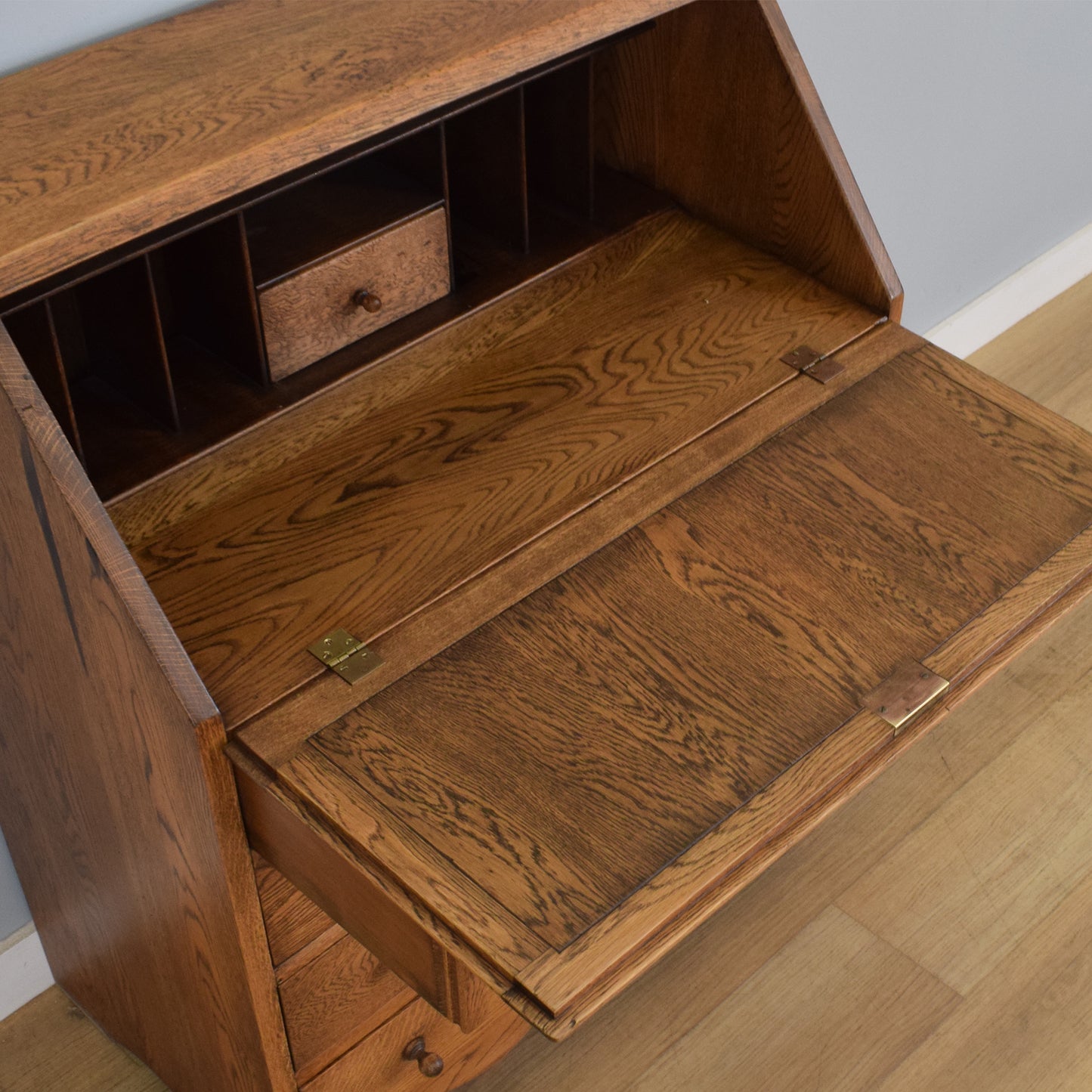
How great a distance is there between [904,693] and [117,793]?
0.68 meters

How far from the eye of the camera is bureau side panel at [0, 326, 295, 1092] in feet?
3.22

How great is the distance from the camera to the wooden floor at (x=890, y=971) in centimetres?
166

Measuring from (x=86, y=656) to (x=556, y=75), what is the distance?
819 millimetres

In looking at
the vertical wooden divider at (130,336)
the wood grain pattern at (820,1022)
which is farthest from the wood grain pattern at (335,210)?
the wood grain pattern at (820,1022)

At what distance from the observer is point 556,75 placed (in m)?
1.52

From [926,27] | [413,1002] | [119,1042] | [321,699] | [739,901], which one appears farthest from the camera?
[926,27]

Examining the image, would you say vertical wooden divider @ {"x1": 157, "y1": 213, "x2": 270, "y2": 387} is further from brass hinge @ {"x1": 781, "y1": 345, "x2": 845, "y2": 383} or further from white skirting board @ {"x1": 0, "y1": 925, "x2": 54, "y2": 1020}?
white skirting board @ {"x1": 0, "y1": 925, "x2": 54, "y2": 1020}

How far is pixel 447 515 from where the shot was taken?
1249 millimetres

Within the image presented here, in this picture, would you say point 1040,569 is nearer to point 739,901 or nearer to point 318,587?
point 318,587

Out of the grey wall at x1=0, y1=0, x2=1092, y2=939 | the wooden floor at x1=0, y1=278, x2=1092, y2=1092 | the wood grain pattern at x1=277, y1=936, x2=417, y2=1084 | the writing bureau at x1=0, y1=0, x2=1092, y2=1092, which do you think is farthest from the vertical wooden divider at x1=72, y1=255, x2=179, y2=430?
the wooden floor at x1=0, y1=278, x2=1092, y2=1092

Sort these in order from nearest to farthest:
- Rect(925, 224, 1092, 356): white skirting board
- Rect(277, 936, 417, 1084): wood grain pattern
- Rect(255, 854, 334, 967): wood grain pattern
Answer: Rect(255, 854, 334, 967): wood grain pattern, Rect(277, 936, 417, 1084): wood grain pattern, Rect(925, 224, 1092, 356): white skirting board

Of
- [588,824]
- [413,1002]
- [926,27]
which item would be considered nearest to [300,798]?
[588,824]

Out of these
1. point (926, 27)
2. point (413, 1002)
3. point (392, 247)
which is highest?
point (392, 247)

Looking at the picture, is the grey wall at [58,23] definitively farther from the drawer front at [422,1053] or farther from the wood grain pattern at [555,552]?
the drawer front at [422,1053]
